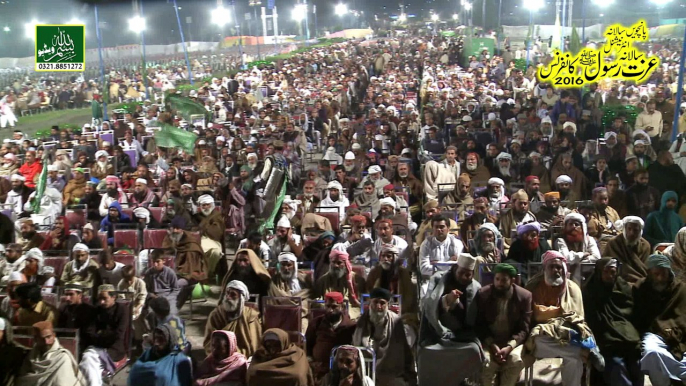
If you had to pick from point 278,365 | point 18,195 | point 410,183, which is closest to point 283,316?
point 278,365

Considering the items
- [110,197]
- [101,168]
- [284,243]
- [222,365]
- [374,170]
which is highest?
[374,170]

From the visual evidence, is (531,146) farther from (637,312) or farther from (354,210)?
(637,312)

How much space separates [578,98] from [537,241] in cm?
1052

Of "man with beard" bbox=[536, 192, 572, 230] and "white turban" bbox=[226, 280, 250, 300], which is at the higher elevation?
"man with beard" bbox=[536, 192, 572, 230]

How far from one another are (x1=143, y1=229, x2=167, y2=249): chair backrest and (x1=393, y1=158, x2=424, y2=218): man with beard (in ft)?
10.4

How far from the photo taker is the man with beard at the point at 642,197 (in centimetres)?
865

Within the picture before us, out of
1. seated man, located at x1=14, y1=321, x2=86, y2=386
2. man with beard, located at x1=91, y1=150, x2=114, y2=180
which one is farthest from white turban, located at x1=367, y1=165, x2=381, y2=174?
seated man, located at x1=14, y1=321, x2=86, y2=386

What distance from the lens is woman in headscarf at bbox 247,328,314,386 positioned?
16.7ft

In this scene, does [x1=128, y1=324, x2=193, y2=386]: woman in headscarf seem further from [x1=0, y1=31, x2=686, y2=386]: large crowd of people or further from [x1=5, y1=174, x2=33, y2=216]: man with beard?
[x1=5, y1=174, x2=33, y2=216]: man with beard

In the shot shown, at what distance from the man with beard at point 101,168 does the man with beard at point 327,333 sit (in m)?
7.00

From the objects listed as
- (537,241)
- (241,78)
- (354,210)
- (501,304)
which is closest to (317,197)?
(354,210)

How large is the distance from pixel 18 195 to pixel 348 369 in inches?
289

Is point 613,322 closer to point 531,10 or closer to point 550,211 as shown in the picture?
point 550,211

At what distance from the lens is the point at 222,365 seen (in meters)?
5.21
